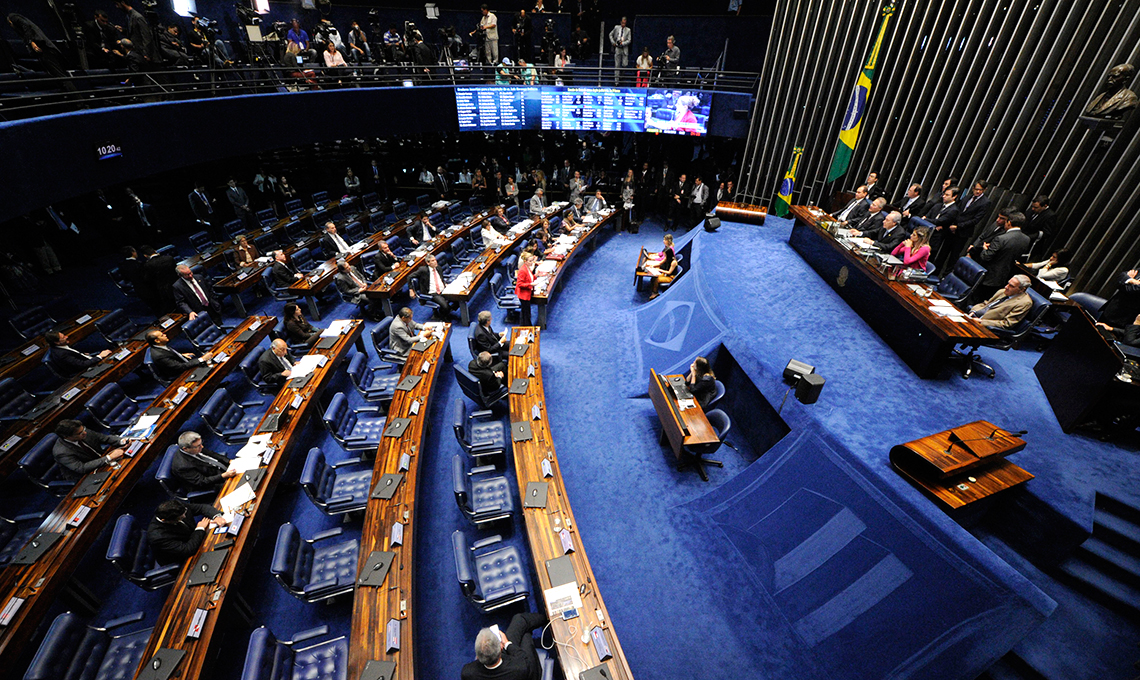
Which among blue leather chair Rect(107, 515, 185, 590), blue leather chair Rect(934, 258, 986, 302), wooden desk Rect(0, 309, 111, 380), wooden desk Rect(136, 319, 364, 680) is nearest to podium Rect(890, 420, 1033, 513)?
blue leather chair Rect(934, 258, 986, 302)

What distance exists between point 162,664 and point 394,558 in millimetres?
1691

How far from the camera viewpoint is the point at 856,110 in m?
10.4

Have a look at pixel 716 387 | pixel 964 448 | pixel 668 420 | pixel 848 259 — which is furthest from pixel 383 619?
pixel 848 259

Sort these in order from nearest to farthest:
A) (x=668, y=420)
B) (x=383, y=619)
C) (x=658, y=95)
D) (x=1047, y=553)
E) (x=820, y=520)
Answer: (x=383, y=619)
(x=1047, y=553)
(x=820, y=520)
(x=668, y=420)
(x=658, y=95)

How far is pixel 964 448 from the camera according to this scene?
13.9 feet

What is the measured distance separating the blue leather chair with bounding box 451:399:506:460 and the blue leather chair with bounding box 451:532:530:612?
4.19 feet

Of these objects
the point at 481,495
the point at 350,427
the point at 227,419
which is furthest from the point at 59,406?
the point at 481,495

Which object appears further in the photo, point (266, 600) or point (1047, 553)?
point (266, 600)

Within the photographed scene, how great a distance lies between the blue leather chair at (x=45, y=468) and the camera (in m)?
4.82

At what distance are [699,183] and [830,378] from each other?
929 centimetres

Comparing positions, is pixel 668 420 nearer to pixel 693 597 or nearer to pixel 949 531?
pixel 693 597

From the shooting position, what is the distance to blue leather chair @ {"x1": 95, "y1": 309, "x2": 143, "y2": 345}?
734cm

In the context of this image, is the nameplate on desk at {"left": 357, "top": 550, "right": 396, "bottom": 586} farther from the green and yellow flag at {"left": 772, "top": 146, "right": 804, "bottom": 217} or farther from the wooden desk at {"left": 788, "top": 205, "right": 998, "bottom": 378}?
the green and yellow flag at {"left": 772, "top": 146, "right": 804, "bottom": 217}

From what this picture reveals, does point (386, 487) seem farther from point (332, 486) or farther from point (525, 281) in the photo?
point (525, 281)
